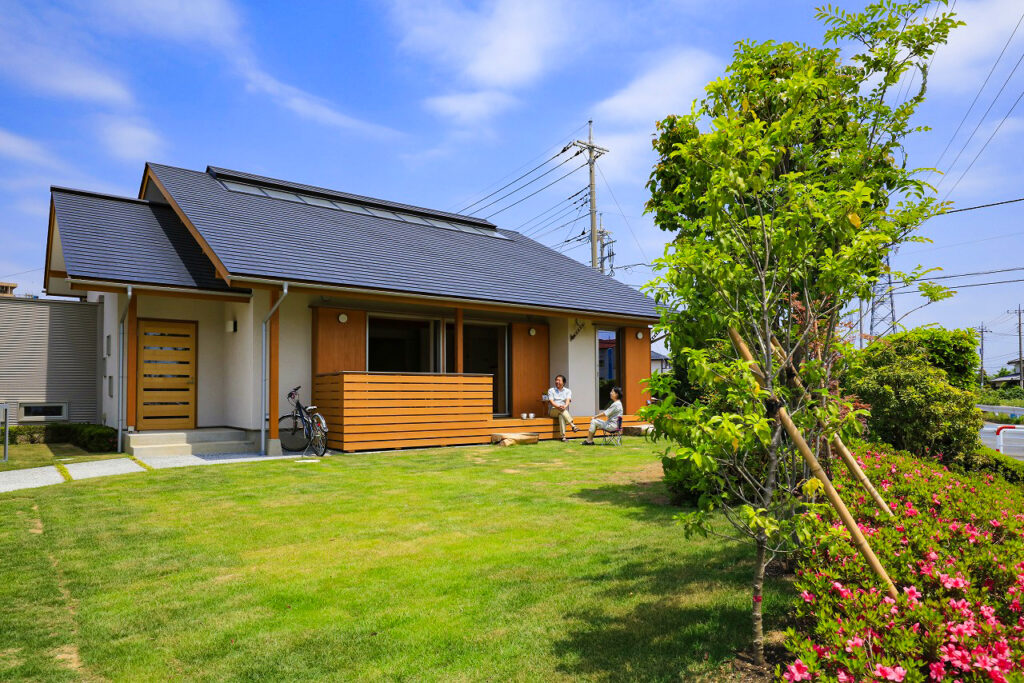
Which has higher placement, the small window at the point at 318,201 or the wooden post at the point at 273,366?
the small window at the point at 318,201

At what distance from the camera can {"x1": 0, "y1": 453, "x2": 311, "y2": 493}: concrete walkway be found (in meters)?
7.68

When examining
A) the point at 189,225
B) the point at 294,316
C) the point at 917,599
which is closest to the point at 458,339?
the point at 294,316

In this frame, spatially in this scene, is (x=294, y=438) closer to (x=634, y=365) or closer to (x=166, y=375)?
(x=166, y=375)

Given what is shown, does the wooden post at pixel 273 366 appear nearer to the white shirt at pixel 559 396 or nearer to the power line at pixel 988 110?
the white shirt at pixel 559 396

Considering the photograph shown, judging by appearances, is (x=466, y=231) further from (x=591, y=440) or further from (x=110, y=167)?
(x=110, y=167)

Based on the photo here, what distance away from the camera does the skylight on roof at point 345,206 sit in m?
15.1

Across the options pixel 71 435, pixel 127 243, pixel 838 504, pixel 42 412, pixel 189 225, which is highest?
pixel 189 225

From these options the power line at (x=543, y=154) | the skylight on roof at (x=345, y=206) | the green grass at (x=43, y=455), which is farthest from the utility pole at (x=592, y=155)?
the green grass at (x=43, y=455)

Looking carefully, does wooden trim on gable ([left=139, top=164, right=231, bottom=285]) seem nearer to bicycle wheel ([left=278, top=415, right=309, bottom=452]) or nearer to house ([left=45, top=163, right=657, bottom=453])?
house ([left=45, top=163, right=657, bottom=453])

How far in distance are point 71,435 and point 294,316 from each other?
6.11m

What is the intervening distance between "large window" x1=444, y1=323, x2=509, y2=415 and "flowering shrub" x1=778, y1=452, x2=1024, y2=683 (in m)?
11.2

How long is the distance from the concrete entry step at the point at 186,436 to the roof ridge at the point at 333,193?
23.0 ft

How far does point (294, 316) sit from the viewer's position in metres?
11.7

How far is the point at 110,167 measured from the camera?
18.6 metres
